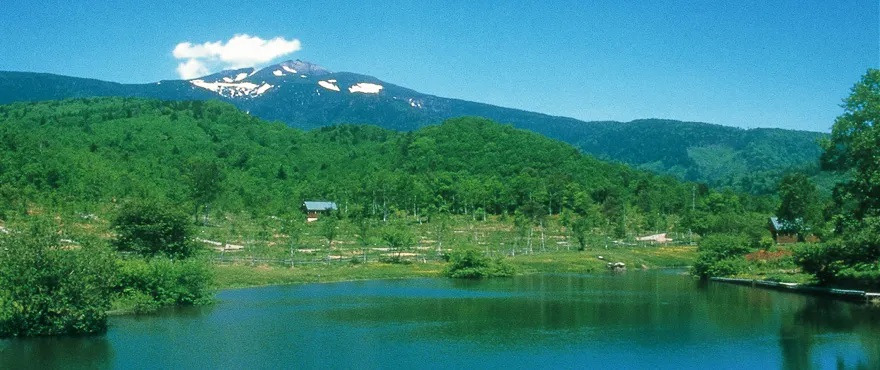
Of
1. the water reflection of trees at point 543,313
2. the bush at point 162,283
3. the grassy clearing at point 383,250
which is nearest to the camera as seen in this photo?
the water reflection of trees at point 543,313

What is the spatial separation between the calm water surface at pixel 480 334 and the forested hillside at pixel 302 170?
3190cm

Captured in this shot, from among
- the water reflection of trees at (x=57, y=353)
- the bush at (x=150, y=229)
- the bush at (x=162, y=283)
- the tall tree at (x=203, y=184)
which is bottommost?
the water reflection of trees at (x=57, y=353)

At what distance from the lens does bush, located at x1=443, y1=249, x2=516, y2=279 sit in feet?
197

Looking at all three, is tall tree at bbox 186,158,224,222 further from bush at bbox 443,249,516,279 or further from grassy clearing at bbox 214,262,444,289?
bush at bbox 443,249,516,279

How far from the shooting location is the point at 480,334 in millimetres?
32469

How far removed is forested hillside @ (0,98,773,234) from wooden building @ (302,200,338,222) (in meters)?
2.55

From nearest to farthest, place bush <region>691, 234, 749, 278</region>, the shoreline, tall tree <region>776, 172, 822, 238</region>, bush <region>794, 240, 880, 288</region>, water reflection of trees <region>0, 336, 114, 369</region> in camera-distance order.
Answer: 1. water reflection of trees <region>0, 336, 114, 369</region>
2. the shoreline
3. bush <region>794, 240, 880, 288</region>
4. bush <region>691, 234, 749, 278</region>
5. tall tree <region>776, 172, 822, 238</region>

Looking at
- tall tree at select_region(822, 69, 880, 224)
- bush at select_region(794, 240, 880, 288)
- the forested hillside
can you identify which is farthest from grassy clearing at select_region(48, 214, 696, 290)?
tall tree at select_region(822, 69, 880, 224)

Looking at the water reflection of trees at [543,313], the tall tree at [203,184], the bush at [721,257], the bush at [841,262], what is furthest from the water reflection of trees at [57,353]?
the tall tree at [203,184]

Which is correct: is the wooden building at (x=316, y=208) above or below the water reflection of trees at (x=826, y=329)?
above

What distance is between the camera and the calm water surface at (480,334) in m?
27.1

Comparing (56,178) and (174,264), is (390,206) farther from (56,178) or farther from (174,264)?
(174,264)

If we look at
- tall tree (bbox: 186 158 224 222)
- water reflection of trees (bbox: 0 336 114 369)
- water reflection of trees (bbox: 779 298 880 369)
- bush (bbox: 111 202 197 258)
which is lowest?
water reflection of trees (bbox: 0 336 114 369)

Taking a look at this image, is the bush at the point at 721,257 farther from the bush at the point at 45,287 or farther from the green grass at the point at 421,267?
the bush at the point at 45,287
